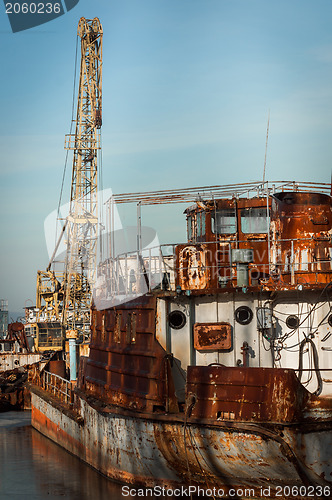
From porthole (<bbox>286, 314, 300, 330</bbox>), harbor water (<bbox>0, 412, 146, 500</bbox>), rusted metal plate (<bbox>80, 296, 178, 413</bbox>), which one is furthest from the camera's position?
harbor water (<bbox>0, 412, 146, 500</bbox>)

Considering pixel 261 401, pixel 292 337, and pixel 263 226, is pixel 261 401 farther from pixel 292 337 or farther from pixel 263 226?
pixel 263 226

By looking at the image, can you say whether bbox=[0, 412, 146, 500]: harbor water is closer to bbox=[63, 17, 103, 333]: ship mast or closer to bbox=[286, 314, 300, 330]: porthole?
bbox=[286, 314, 300, 330]: porthole

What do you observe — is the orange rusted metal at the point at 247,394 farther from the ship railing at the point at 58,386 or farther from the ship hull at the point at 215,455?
the ship railing at the point at 58,386

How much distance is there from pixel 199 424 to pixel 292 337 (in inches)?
122

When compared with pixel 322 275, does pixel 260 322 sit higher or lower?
lower

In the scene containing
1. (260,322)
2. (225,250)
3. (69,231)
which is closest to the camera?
(260,322)

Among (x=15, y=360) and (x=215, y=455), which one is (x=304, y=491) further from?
(x=15, y=360)

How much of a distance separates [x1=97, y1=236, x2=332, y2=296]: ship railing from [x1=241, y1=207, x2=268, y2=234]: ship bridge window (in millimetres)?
356

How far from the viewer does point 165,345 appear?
620 inches

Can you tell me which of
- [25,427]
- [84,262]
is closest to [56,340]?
[84,262]

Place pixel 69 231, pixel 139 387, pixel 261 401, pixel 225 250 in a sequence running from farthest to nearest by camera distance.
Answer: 1. pixel 69 231
2. pixel 225 250
3. pixel 139 387
4. pixel 261 401

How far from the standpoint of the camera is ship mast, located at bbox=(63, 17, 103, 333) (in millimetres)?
49844

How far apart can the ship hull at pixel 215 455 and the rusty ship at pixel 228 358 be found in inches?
1.1

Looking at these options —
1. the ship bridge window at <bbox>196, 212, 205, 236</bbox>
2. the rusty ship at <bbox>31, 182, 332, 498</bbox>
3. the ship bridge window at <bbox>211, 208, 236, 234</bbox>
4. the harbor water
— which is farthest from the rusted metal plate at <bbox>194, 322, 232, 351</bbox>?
the harbor water
